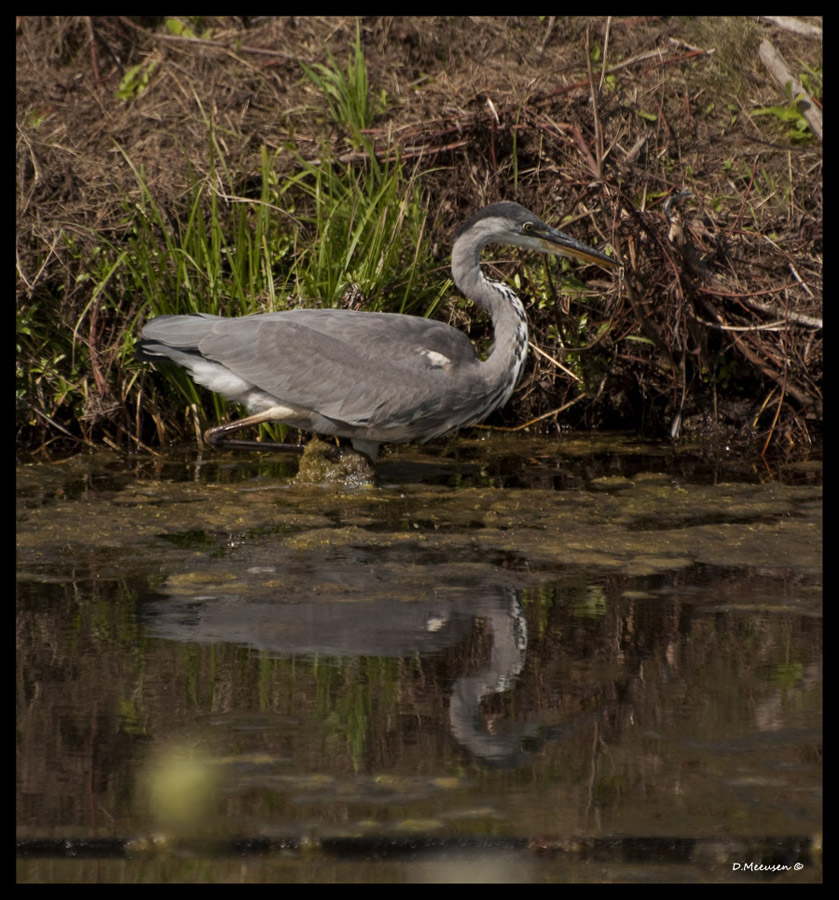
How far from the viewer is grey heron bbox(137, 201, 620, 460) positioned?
6488mm

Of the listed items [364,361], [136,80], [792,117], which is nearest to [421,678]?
[364,361]

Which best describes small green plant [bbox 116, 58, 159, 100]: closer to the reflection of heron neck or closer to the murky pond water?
the murky pond water

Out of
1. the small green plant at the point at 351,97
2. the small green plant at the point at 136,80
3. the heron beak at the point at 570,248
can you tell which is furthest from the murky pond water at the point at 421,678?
the small green plant at the point at 136,80

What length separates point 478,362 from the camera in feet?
21.9

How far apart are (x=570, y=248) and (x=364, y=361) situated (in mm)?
1390

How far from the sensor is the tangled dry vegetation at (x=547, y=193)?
292 inches

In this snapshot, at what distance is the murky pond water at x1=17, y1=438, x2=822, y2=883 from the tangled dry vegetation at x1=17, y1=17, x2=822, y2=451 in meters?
0.99

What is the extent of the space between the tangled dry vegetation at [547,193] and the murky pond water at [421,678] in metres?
0.99

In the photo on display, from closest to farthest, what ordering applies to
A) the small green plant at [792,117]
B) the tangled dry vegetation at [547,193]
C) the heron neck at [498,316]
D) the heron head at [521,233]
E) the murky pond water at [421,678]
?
the murky pond water at [421,678] → the heron neck at [498,316] → the heron head at [521,233] → the tangled dry vegetation at [547,193] → the small green plant at [792,117]

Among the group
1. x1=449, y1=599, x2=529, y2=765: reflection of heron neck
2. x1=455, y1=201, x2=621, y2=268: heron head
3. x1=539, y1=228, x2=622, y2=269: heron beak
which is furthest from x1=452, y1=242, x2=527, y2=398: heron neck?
x1=449, y1=599, x2=529, y2=765: reflection of heron neck

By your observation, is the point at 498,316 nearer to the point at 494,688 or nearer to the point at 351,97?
the point at 351,97

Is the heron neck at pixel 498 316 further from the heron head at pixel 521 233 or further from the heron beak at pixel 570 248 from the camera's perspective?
the heron beak at pixel 570 248

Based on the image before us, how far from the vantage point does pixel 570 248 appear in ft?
22.7

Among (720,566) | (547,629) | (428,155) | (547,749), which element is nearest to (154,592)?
(547,629)
